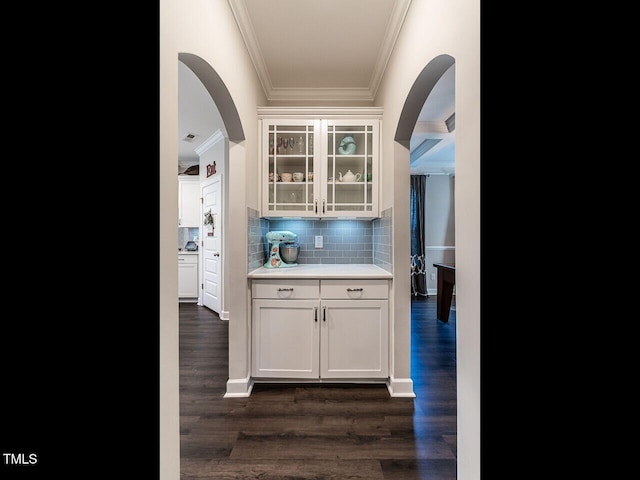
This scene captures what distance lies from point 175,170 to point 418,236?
223 inches

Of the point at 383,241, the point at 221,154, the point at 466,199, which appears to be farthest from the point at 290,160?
the point at 221,154

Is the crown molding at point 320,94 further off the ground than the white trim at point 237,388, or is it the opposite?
the crown molding at point 320,94

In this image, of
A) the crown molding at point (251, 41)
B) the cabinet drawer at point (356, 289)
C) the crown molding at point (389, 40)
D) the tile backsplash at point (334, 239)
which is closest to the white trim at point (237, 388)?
the cabinet drawer at point (356, 289)

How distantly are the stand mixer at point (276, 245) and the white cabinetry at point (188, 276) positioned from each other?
3184mm

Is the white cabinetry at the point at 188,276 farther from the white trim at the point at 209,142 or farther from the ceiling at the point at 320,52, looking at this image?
the ceiling at the point at 320,52

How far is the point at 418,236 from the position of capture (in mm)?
6117

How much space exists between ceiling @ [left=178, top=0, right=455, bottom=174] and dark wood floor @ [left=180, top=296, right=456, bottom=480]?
2.52 m

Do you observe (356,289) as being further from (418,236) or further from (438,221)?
(438,221)

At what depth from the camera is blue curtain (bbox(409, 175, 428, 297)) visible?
19.9ft

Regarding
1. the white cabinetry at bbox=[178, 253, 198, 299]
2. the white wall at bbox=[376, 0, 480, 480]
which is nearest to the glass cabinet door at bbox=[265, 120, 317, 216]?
the white wall at bbox=[376, 0, 480, 480]

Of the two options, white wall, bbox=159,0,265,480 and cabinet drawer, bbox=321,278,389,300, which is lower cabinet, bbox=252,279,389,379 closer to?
cabinet drawer, bbox=321,278,389,300

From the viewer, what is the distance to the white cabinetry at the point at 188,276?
17.5 feet
